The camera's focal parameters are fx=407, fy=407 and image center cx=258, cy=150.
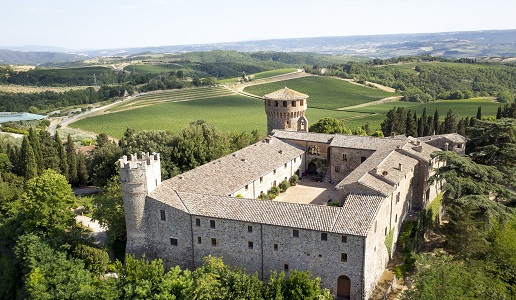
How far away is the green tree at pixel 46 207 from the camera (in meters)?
41.0

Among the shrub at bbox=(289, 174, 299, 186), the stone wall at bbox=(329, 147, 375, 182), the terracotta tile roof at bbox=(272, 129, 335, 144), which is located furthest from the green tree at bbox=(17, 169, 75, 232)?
the stone wall at bbox=(329, 147, 375, 182)

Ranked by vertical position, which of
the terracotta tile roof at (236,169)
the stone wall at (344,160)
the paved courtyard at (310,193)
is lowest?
the paved courtyard at (310,193)

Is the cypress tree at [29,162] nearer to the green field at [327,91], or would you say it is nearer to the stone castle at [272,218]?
the stone castle at [272,218]

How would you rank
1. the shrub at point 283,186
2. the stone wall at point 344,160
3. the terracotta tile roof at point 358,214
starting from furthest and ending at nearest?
the stone wall at point 344,160 < the shrub at point 283,186 < the terracotta tile roof at point 358,214

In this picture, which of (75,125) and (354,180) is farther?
(75,125)

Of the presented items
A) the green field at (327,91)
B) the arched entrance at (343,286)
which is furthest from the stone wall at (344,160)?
the green field at (327,91)

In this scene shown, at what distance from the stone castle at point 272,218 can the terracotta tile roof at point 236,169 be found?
4.4 inches

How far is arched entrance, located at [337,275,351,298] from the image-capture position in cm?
3072

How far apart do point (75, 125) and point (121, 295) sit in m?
89.9

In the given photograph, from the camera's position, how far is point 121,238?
1646 inches

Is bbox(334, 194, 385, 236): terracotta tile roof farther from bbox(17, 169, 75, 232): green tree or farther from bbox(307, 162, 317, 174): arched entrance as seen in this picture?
bbox(17, 169, 75, 232): green tree

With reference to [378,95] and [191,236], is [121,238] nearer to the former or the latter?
[191,236]

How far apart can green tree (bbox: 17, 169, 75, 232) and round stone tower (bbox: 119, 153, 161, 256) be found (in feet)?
34.0

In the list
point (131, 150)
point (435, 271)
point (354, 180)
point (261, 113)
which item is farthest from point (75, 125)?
point (435, 271)
